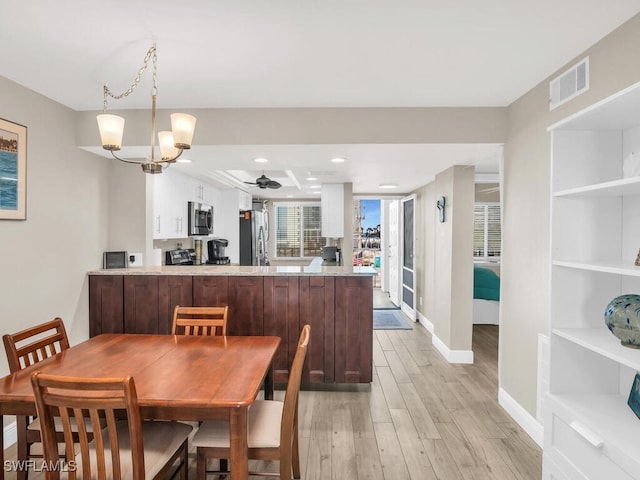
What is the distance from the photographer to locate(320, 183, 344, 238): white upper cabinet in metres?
5.53

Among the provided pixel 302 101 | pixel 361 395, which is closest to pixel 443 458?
pixel 361 395

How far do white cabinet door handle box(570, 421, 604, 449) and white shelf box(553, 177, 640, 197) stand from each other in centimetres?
94

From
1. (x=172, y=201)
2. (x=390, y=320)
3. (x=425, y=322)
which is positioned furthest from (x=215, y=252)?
(x=425, y=322)

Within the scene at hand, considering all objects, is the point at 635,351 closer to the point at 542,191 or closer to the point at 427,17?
the point at 542,191

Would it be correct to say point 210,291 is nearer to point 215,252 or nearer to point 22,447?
point 22,447

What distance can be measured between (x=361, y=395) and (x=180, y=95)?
2.86m

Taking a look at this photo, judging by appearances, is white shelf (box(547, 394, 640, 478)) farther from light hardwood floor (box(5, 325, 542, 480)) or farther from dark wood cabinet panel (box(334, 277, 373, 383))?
dark wood cabinet panel (box(334, 277, 373, 383))

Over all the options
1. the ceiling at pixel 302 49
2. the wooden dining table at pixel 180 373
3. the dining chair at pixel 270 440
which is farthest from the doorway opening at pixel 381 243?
the dining chair at pixel 270 440

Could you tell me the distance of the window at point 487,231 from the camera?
6.46 meters

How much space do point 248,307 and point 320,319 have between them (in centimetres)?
65

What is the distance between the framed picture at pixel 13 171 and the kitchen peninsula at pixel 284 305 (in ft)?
3.23

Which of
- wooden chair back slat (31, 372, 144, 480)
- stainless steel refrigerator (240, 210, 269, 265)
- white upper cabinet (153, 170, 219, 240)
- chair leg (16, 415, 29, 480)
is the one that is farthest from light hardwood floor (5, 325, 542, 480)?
stainless steel refrigerator (240, 210, 269, 265)

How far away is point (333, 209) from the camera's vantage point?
18.3 ft

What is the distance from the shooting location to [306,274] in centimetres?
325
